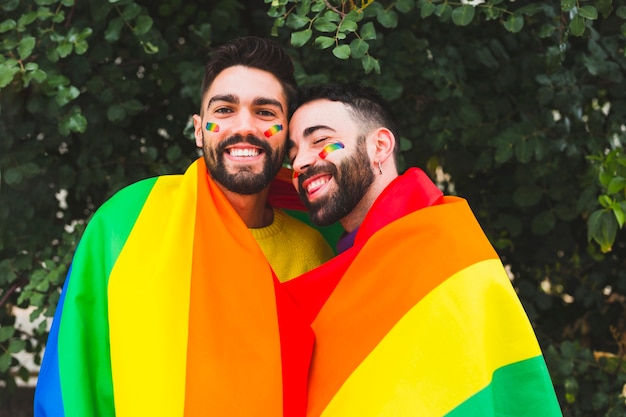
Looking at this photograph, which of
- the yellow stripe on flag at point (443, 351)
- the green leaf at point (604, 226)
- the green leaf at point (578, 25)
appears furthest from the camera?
the green leaf at point (604, 226)

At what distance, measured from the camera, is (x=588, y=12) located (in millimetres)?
2596

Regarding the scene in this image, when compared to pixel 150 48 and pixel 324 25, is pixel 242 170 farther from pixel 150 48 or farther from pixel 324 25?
pixel 150 48

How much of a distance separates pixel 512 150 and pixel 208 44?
112 cm

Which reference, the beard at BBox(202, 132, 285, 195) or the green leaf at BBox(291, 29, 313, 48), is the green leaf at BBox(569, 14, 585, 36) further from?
the beard at BBox(202, 132, 285, 195)

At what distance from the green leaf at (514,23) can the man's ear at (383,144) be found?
2.01 feet

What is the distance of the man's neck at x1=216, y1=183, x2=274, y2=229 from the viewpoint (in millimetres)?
2521

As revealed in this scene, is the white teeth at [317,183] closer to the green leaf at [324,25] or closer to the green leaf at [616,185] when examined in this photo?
the green leaf at [324,25]

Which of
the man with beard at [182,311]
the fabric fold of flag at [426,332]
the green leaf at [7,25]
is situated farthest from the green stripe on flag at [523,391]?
the green leaf at [7,25]

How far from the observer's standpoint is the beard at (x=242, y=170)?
2438 mm

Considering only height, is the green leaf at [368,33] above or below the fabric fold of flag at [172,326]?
above

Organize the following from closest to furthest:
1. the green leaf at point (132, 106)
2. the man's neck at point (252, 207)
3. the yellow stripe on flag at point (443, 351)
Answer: the yellow stripe on flag at point (443, 351)
the man's neck at point (252, 207)
the green leaf at point (132, 106)

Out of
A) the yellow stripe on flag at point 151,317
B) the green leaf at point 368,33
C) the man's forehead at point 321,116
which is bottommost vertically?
the yellow stripe on flag at point 151,317

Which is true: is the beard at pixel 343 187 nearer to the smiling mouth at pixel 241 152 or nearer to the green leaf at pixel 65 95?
the smiling mouth at pixel 241 152

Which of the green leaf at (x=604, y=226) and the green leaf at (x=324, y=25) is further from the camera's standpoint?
the green leaf at (x=604, y=226)
